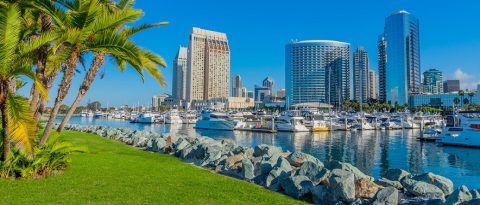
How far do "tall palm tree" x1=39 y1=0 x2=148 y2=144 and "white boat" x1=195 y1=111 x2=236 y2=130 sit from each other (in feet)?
220

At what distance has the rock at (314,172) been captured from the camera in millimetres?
10860

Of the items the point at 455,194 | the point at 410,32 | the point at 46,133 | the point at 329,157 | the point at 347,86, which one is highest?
the point at 410,32

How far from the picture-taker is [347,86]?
19550 centimetres

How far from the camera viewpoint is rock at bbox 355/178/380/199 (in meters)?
9.79

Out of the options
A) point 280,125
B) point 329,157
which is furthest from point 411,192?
point 280,125

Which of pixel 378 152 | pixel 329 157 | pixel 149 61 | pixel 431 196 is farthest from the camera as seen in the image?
pixel 378 152

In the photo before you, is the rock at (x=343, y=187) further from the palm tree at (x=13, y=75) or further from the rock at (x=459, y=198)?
the palm tree at (x=13, y=75)

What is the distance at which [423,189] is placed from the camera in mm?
10070

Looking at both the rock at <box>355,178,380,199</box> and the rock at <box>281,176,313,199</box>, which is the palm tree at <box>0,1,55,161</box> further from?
the rock at <box>355,178,380,199</box>

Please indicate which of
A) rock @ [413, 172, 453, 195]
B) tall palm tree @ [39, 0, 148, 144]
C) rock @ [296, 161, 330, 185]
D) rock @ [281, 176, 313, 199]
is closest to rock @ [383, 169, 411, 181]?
rock @ [413, 172, 453, 195]

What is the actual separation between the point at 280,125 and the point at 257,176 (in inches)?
2417

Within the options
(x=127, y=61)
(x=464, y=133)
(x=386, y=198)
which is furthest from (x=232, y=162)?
(x=464, y=133)

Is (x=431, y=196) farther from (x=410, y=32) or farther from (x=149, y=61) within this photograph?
(x=410, y=32)

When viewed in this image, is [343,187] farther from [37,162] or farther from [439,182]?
[37,162]
